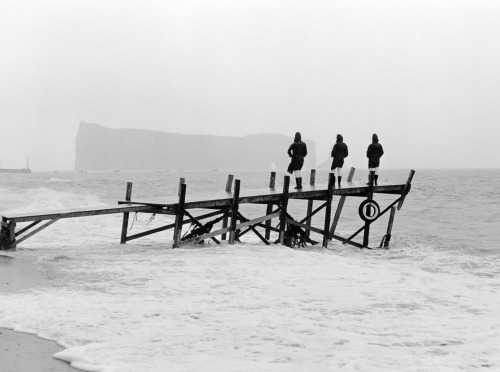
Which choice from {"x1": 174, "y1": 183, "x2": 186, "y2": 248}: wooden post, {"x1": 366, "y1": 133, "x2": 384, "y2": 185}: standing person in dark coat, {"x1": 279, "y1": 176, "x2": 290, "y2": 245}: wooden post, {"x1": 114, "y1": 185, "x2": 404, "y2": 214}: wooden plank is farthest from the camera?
{"x1": 366, "y1": 133, "x2": 384, "y2": 185}: standing person in dark coat

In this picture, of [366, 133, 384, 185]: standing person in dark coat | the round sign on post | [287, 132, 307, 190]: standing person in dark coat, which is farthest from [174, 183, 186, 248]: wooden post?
[366, 133, 384, 185]: standing person in dark coat

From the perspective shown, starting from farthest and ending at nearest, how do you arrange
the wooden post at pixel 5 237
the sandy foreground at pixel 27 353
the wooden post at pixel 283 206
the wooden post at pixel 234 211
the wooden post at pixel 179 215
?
the wooden post at pixel 283 206
the wooden post at pixel 234 211
the wooden post at pixel 179 215
the wooden post at pixel 5 237
the sandy foreground at pixel 27 353

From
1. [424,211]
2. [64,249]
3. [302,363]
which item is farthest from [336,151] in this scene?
[424,211]

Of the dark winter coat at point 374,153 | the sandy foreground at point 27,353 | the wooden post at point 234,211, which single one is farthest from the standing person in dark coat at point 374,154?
the sandy foreground at point 27,353

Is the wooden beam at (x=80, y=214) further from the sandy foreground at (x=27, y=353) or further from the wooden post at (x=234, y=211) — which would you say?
the sandy foreground at (x=27, y=353)

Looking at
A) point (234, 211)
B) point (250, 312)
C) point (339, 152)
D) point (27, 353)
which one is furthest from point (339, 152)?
point (27, 353)

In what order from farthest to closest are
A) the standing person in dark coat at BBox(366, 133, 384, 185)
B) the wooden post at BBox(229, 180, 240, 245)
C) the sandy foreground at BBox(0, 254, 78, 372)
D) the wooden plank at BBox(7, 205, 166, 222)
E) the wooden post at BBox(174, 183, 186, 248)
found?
the standing person in dark coat at BBox(366, 133, 384, 185)
the wooden post at BBox(229, 180, 240, 245)
the wooden post at BBox(174, 183, 186, 248)
the wooden plank at BBox(7, 205, 166, 222)
the sandy foreground at BBox(0, 254, 78, 372)

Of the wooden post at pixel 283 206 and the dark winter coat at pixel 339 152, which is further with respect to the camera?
the dark winter coat at pixel 339 152

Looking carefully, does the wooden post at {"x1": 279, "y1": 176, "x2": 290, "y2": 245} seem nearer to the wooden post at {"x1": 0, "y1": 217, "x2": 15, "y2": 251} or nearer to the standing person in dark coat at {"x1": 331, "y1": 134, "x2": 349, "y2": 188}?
the standing person in dark coat at {"x1": 331, "y1": 134, "x2": 349, "y2": 188}

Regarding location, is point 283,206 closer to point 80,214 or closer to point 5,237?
point 80,214

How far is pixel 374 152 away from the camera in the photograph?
63.3 feet

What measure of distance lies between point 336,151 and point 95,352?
13.8 m

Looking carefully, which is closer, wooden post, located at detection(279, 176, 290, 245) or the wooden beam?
the wooden beam

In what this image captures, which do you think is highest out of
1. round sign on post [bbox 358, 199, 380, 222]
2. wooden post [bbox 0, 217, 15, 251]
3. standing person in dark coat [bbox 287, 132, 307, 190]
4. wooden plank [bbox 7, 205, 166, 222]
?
standing person in dark coat [bbox 287, 132, 307, 190]
